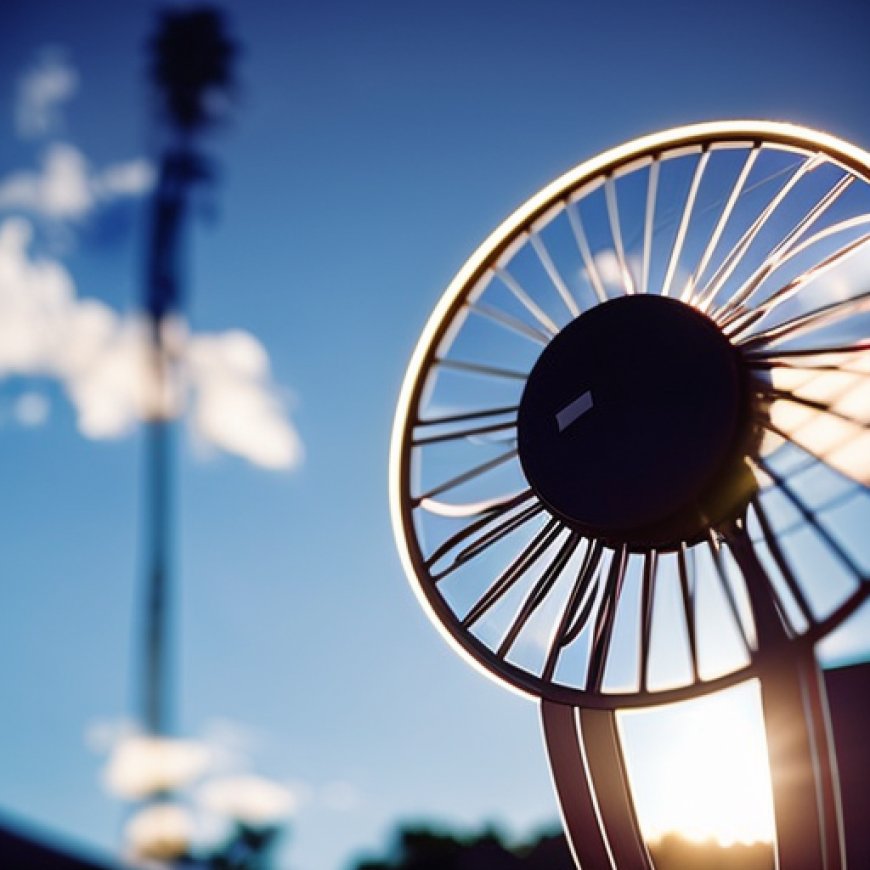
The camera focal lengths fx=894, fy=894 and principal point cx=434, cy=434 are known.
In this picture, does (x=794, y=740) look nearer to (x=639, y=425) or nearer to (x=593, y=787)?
(x=593, y=787)

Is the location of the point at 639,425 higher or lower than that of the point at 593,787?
higher

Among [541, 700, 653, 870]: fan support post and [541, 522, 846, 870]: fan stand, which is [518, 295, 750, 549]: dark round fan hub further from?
[541, 700, 653, 870]: fan support post

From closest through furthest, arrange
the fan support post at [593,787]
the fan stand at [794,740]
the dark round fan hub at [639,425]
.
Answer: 1. the fan stand at [794,740]
2. the dark round fan hub at [639,425]
3. the fan support post at [593,787]

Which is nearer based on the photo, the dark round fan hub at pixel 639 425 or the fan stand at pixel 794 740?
the fan stand at pixel 794 740

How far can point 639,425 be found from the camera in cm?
726

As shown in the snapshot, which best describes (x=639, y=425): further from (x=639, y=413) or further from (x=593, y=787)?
(x=593, y=787)

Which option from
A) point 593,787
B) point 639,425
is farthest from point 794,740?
point 639,425

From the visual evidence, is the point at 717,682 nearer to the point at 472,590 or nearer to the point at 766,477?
the point at 766,477

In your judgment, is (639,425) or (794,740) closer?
(794,740)

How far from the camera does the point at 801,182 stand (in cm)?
774

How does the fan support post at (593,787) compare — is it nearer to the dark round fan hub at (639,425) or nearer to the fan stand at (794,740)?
the fan stand at (794,740)

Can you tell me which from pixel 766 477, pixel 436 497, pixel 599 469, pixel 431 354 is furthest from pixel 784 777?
pixel 431 354

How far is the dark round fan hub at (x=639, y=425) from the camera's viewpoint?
269 inches

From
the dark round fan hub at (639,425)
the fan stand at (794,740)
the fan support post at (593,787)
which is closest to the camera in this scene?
the fan stand at (794,740)
